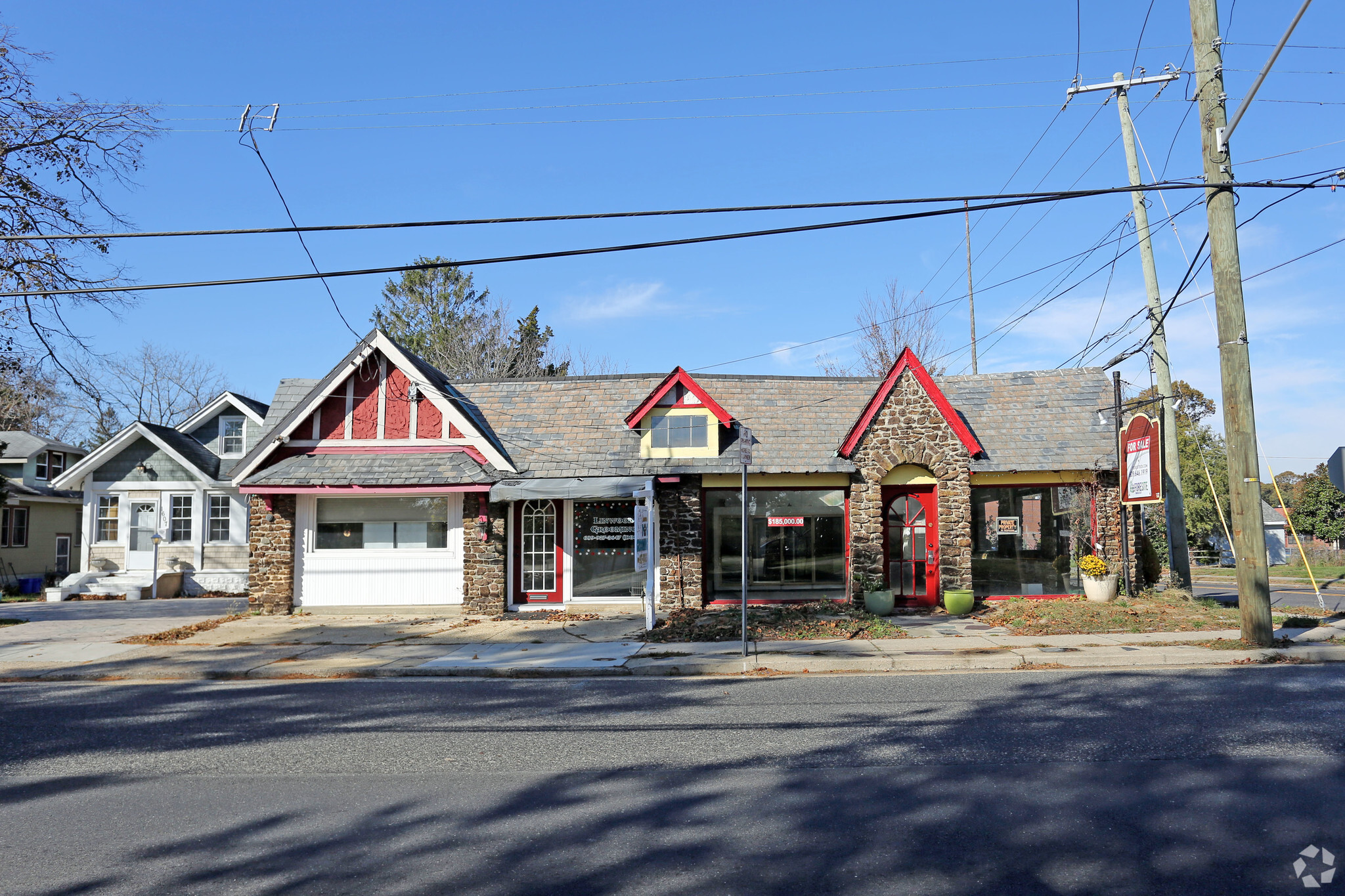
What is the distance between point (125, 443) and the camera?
27.0 metres

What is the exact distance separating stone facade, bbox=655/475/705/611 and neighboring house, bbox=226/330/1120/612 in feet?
0.10

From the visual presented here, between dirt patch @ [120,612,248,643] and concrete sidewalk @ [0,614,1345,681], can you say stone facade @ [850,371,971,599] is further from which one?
dirt patch @ [120,612,248,643]

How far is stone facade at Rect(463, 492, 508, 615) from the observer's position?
18.0m

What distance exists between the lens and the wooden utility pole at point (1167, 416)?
1889 cm

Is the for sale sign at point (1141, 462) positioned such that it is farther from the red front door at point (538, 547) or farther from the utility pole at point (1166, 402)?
the red front door at point (538, 547)

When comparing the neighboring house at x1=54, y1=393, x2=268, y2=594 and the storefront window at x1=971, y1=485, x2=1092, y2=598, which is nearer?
the storefront window at x1=971, y1=485, x2=1092, y2=598

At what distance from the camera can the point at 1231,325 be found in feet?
43.4

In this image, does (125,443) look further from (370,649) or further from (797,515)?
(797,515)

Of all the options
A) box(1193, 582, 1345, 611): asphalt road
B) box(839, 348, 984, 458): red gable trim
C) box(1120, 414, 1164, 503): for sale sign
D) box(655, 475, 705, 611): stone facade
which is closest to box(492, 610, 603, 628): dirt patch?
box(655, 475, 705, 611): stone facade

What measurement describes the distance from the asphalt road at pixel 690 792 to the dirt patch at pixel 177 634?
5.66 m

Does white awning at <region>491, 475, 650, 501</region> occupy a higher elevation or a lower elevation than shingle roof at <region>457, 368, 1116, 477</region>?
lower

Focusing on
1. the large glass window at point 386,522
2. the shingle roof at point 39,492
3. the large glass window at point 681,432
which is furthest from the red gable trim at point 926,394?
the shingle roof at point 39,492

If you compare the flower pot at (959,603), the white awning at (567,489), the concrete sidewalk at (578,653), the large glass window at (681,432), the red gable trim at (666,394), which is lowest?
the concrete sidewalk at (578,653)

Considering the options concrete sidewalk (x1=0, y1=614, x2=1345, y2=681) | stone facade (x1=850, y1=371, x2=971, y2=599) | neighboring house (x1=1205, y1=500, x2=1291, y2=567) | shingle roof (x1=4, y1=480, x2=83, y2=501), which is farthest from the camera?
neighboring house (x1=1205, y1=500, x2=1291, y2=567)
